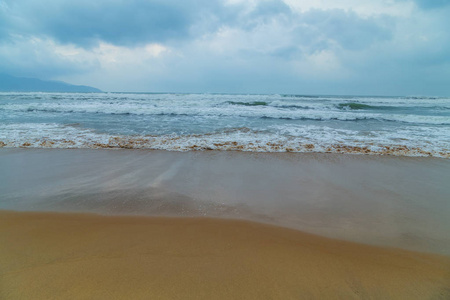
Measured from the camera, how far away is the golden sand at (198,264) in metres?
1.69

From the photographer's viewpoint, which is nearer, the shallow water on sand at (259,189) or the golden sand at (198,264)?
the golden sand at (198,264)

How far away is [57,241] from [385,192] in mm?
4941

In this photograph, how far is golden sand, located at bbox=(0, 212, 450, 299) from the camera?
1.69 metres

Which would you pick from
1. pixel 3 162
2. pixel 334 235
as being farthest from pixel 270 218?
pixel 3 162

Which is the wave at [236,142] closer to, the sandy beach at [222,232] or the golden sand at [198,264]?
the sandy beach at [222,232]

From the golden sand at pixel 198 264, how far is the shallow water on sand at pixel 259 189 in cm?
32

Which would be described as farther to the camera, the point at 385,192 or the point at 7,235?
the point at 385,192

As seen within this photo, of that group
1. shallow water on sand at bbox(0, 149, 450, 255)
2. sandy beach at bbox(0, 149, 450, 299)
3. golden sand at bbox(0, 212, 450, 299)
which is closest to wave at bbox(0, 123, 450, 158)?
shallow water on sand at bbox(0, 149, 450, 255)

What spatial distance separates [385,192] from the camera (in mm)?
3719

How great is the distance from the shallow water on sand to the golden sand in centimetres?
32

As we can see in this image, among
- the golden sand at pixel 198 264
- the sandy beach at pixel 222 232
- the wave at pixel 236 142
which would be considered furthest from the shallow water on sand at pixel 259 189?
the wave at pixel 236 142

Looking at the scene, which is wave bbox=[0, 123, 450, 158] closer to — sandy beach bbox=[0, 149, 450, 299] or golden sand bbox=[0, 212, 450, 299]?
sandy beach bbox=[0, 149, 450, 299]

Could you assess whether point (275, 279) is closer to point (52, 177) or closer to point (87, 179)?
point (87, 179)

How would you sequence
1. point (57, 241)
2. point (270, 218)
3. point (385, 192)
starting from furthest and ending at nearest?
point (385, 192)
point (270, 218)
point (57, 241)
